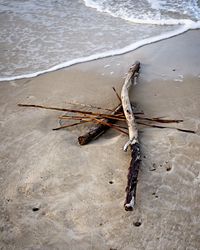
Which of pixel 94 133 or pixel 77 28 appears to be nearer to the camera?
pixel 94 133

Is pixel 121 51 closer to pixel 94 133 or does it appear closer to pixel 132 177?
pixel 94 133

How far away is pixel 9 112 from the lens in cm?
398

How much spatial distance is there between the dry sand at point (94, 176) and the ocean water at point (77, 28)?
98 centimetres

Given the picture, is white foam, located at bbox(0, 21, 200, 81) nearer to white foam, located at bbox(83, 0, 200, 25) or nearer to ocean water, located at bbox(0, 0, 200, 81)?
ocean water, located at bbox(0, 0, 200, 81)

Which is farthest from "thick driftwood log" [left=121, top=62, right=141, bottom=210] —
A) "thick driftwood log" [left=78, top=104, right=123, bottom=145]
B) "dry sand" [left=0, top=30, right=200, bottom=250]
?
"thick driftwood log" [left=78, top=104, right=123, bottom=145]

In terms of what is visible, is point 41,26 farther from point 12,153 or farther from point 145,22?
point 12,153

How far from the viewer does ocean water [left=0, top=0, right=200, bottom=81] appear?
532 cm

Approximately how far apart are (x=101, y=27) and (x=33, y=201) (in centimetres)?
465

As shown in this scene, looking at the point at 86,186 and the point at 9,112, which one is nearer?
the point at 86,186

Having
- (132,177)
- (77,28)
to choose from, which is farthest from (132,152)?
(77,28)

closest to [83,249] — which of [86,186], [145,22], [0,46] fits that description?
[86,186]

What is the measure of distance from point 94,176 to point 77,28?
428 cm

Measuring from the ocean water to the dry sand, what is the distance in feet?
3.20

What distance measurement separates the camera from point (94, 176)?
2932 mm
